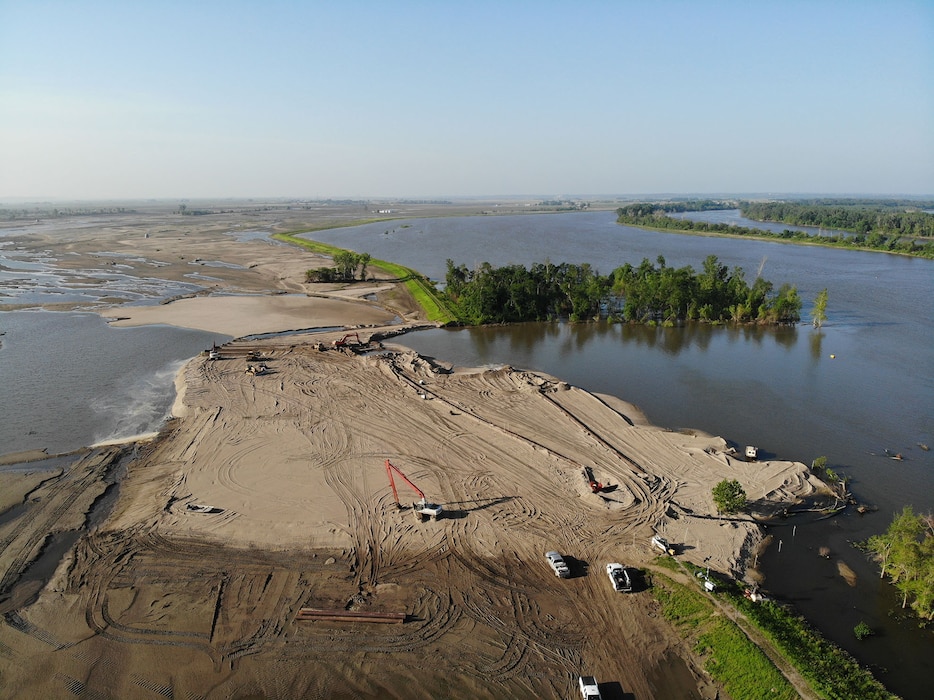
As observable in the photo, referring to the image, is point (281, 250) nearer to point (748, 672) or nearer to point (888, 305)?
point (888, 305)

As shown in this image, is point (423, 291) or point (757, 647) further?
point (423, 291)

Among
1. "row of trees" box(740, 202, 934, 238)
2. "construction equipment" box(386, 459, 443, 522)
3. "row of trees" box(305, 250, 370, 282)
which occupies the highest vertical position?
"row of trees" box(740, 202, 934, 238)

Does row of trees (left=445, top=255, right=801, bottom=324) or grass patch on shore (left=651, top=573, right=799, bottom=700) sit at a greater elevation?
row of trees (left=445, top=255, right=801, bottom=324)

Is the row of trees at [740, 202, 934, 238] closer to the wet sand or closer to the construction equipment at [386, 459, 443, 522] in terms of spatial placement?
the wet sand

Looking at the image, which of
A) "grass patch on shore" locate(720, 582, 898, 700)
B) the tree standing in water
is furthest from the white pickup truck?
the tree standing in water

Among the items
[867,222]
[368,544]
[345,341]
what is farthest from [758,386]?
[867,222]

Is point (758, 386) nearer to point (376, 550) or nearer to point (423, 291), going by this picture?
point (376, 550)

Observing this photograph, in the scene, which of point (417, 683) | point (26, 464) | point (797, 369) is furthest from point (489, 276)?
point (417, 683)
